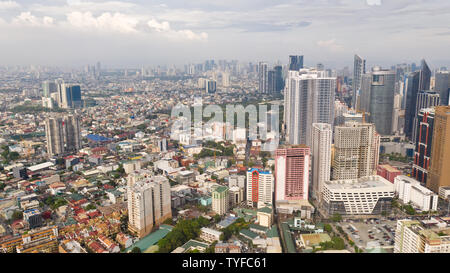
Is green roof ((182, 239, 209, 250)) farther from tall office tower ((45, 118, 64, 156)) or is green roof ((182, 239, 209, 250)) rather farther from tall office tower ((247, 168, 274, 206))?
tall office tower ((45, 118, 64, 156))

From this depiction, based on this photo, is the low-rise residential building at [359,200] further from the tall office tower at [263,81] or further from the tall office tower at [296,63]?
the tall office tower at [263,81]

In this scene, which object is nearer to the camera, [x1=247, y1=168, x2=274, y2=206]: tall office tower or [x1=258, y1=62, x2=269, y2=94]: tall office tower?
[x1=247, y1=168, x2=274, y2=206]: tall office tower

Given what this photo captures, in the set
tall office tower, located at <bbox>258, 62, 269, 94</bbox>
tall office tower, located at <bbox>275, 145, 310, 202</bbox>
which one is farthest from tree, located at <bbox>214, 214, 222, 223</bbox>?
tall office tower, located at <bbox>258, 62, 269, 94</bbox>

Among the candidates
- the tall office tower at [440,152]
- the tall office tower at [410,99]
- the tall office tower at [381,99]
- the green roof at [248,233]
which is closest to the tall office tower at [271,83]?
the tall office tower at [381,99]

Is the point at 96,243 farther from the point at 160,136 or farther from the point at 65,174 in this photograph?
the point at 160,136

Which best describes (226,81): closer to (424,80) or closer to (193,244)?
(424,80)
